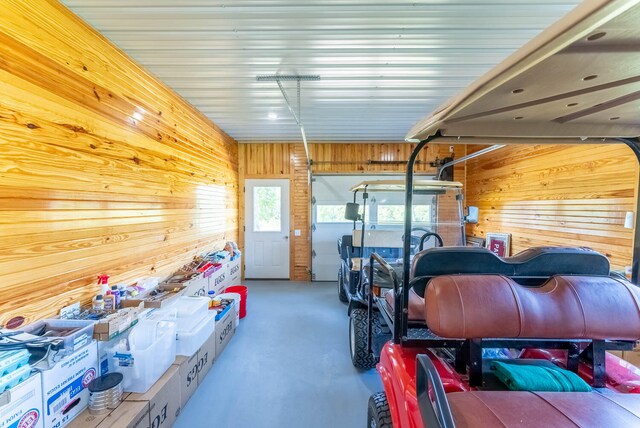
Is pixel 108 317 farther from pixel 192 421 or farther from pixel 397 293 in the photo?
pixel 397 293

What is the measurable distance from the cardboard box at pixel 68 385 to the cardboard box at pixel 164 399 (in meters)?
0.26

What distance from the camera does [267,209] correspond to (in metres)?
5.70

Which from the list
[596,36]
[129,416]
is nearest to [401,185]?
[596,36]

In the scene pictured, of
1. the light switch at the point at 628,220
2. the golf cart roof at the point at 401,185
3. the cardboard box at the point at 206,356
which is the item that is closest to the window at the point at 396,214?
the golf cart roof at the point at 401,185

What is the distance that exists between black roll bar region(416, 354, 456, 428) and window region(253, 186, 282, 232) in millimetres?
4893

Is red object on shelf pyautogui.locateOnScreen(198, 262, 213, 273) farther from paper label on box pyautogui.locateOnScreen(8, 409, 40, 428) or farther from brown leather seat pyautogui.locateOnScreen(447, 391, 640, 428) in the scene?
brown leather seat pyautogui.locateOnScreen(447, 391, 640, 428)

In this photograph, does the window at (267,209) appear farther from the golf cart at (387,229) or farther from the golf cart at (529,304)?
the golf cart at (529,304)

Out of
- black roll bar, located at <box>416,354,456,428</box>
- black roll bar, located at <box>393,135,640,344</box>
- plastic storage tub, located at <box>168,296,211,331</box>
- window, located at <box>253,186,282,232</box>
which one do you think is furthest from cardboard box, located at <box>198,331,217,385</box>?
window, located at <box>253,186,282,232</box>

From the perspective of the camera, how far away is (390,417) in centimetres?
135

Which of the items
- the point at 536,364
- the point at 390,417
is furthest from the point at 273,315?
the point at 536,364

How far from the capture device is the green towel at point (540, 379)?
1099 mm

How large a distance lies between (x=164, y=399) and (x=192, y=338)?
0.46 meters

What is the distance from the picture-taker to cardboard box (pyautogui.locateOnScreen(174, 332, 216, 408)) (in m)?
2.08

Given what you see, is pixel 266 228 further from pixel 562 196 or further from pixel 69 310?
pixel 562 196
